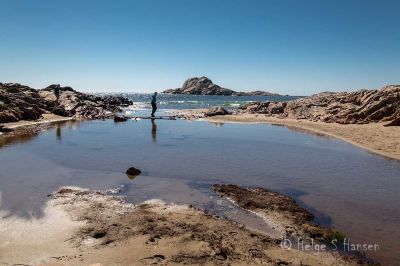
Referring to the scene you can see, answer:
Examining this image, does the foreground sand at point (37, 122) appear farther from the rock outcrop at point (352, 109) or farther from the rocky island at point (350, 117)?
the rock outcrop at point (352, 109)

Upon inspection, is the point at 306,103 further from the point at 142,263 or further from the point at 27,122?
the point at 142,263

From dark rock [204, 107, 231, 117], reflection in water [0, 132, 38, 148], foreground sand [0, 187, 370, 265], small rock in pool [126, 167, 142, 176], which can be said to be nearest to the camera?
foreground sand [0, 187, 370, 265]

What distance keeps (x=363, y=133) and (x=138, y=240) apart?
26942 mm

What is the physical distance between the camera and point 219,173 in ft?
57.4

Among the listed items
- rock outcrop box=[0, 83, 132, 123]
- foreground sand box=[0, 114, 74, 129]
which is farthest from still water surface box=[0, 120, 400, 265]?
rock outcrop box=[0, 83, 132, 123]

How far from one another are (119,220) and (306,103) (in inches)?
1770

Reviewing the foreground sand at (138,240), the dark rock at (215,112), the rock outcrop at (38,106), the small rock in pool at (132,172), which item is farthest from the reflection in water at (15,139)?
the dark rock at (215,112)

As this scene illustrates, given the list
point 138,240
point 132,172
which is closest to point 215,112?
point 132,172

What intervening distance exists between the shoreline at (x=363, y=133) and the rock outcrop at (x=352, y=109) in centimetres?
172

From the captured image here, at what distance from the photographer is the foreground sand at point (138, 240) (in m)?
8.49

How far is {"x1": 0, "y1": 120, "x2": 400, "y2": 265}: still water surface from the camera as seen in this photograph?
12.1m

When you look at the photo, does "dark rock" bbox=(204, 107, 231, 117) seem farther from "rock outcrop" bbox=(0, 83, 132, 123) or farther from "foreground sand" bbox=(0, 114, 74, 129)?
"foreground sand" bbox=(0, 114, 74, 129)

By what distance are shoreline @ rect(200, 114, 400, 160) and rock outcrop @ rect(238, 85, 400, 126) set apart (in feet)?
5.66

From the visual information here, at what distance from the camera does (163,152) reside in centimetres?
2305
